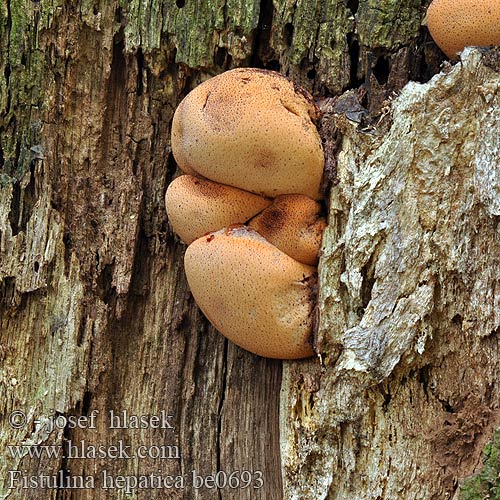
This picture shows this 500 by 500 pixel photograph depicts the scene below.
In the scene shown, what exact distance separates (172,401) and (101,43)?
1.48 meters

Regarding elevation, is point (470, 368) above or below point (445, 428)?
above

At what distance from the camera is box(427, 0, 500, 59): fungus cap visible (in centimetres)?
248

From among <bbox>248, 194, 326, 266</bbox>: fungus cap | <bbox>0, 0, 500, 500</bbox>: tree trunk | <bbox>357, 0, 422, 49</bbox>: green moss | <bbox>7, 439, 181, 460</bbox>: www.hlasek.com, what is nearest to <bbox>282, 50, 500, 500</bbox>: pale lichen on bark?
<bbox>0, 0, 500, 500</bbox>: tree trunk

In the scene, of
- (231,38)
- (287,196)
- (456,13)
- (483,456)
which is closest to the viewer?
(483,456)

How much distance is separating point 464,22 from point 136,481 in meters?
2.11

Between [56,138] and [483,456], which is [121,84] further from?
[483,456]

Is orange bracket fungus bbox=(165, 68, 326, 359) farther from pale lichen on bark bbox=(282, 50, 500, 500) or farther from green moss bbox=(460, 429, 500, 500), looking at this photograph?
green moss bbox=(460, 429, 500, 500)

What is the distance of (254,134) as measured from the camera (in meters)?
2.59

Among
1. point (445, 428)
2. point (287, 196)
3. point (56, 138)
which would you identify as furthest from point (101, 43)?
point (445, 428)

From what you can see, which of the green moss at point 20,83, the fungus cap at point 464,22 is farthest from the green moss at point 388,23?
the green moss at point 20,83

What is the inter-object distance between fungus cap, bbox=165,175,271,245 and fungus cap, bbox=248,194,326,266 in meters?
0.07

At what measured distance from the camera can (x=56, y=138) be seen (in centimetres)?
299

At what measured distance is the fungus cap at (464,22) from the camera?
2480mm

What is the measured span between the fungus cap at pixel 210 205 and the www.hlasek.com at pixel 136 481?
0.97m
